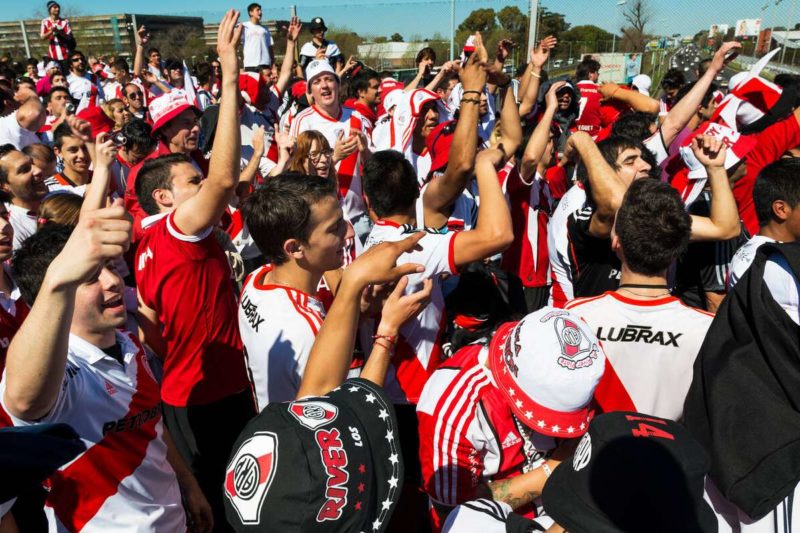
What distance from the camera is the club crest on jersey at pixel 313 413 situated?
4.17 feet

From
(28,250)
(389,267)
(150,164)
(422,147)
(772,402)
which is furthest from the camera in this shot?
(422,147)

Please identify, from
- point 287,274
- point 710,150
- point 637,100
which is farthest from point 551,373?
point 637,100

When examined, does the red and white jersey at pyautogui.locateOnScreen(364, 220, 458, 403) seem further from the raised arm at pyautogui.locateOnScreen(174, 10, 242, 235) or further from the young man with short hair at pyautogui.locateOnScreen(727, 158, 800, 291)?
the young man with short hair at pyautogui.locateOnScreen(727, 158, 800, 291)

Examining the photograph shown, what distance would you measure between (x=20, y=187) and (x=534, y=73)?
184 inches

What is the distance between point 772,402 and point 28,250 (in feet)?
8.79

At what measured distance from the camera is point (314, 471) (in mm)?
1190

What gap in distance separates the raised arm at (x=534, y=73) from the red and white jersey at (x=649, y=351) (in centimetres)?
362

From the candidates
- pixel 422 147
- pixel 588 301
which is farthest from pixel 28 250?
pixel 422 147

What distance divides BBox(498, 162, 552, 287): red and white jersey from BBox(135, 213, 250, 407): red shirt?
8.18ft

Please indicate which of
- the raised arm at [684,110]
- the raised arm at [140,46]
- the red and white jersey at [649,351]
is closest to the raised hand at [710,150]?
the red and white jersey at [649,351]

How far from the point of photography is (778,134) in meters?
4.64

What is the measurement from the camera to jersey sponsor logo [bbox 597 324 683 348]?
229cm

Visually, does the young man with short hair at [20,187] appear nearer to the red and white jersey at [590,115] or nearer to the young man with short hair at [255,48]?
the red and white jersey at [590,115]

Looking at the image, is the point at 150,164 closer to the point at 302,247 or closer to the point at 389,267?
the point at 302,247
